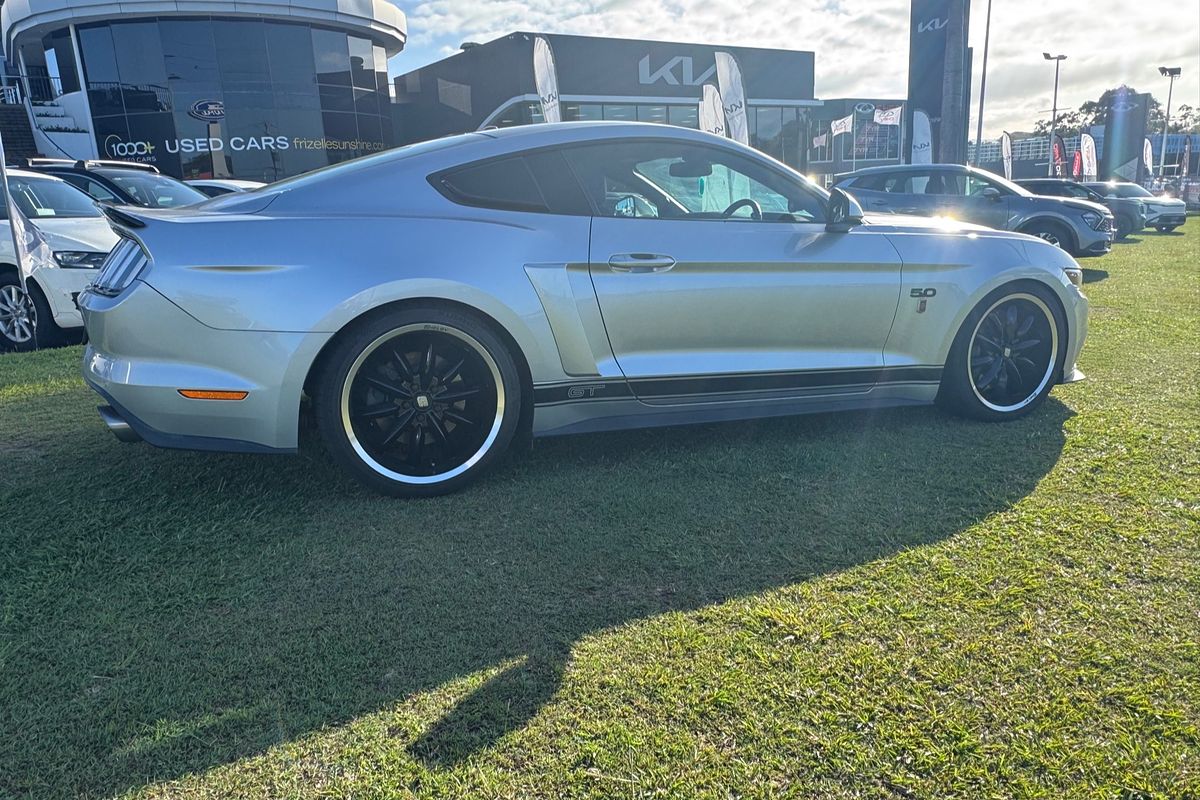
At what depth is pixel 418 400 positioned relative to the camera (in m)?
3.21

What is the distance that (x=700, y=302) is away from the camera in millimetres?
3447

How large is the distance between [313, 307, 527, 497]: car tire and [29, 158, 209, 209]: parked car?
→ 15.9 ft

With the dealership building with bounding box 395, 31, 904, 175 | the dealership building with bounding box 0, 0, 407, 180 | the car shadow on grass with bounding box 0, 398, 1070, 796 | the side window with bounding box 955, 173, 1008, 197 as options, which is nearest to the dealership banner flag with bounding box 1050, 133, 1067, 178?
the dealership building with bounding box 395, 31, 904, 175

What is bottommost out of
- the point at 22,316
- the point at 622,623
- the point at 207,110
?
the point at 622,623

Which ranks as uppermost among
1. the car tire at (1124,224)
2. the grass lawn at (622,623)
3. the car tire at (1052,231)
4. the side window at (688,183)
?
the side window at (688,183)

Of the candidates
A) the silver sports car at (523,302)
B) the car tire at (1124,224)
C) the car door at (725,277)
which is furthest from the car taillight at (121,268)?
the car tire at (1124,224)

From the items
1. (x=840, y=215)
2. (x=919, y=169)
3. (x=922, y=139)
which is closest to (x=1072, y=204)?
(x=919, y=169)

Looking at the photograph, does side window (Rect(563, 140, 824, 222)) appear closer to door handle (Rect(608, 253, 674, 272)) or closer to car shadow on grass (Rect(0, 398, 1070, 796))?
door handle (Rect(608, 253, 674, 272))

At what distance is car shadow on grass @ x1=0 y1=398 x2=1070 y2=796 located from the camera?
1.94 meters

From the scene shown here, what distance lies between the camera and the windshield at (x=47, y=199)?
6480mm

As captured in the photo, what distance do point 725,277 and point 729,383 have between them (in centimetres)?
47

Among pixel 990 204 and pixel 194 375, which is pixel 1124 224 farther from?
pixel 194 375

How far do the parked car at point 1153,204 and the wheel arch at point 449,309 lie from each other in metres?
20.9

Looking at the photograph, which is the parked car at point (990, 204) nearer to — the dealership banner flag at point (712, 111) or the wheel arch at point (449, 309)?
the dealership banner flag at point (712, 111)
